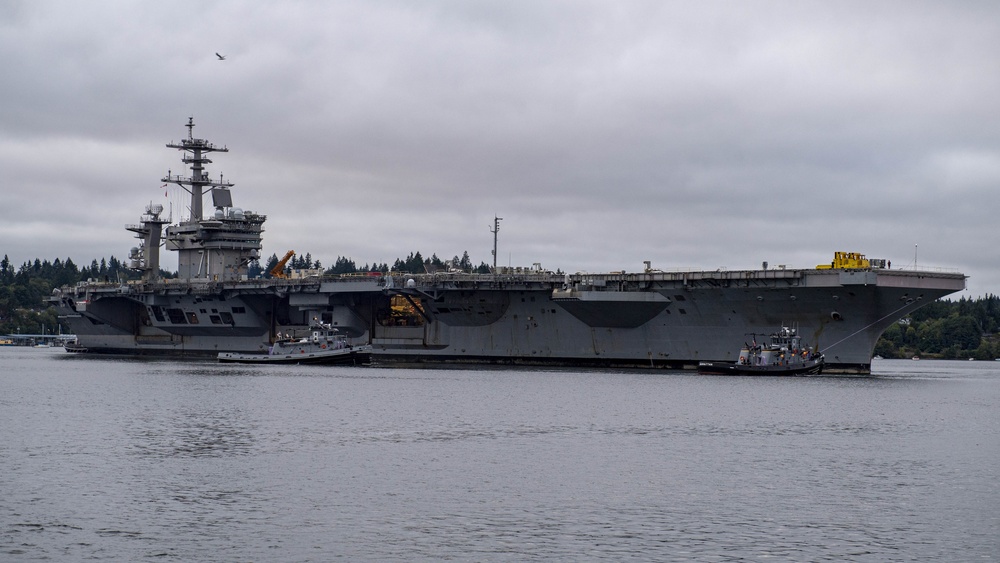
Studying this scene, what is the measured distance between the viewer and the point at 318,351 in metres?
54.2

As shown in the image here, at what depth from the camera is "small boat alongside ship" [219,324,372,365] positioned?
53312mm

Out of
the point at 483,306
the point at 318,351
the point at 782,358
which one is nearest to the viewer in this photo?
the point at 782,358

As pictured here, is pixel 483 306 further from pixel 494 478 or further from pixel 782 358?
pixel 494 478

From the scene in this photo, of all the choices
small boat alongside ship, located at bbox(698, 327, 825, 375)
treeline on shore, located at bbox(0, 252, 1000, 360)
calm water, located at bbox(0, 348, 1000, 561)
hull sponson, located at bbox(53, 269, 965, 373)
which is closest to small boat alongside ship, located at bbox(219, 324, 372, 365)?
hull sponson, located at bbox(53, 269, 965, 373)

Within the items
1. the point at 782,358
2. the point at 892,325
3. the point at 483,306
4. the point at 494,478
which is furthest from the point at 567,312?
the point at 892,325

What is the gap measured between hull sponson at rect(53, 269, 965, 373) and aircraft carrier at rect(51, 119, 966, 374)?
0.06 m

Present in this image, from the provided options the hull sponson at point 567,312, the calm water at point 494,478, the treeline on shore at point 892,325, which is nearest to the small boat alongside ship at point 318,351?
the hull sponson at point 567,312

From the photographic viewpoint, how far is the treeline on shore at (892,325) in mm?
123125

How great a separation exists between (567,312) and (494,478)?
96.5ft

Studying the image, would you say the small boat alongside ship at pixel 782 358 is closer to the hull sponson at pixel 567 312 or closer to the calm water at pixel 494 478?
the hull sponson at pixel 567 312

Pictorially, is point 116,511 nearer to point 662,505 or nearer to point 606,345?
point 662,505

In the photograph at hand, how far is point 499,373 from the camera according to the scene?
47.2 metres

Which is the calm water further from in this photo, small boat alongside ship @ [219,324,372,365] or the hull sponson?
small boat alongside ship @ [219,324,372,365]

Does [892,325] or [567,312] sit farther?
[892,325]
